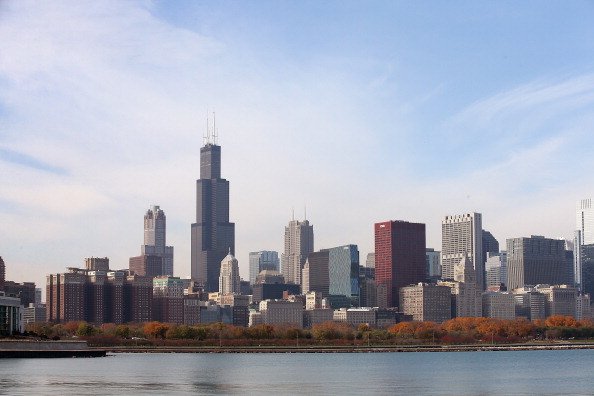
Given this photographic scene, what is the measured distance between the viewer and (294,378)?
364 ft

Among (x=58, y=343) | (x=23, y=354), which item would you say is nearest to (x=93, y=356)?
(x=58, y=343)

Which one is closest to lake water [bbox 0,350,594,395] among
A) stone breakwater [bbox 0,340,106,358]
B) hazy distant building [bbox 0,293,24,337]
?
stone breakwater [bbox 0,340,106,358]

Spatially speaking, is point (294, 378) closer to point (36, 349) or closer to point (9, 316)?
point (36, 349)

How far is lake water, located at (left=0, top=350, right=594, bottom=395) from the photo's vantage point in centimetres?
9112

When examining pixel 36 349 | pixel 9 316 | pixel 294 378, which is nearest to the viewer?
pixel 294 378

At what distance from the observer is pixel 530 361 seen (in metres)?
158

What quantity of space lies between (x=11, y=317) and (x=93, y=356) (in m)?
15.0

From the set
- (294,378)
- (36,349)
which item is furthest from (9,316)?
(294,378)

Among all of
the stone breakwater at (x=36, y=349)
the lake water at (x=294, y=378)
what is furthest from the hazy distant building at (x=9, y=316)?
the lake water at (x=294, y=378)

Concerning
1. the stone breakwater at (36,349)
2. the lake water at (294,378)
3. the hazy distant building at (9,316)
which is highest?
the hazy distant building at (9,316)

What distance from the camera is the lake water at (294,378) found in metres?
91.1

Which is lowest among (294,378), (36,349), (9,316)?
(294,378)

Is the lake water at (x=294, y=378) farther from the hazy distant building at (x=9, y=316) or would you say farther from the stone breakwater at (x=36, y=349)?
the hazy distant building at (x=9, y=316)

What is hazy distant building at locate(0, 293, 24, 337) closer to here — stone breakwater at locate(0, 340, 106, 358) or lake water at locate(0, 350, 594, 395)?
stone breakwater at locate(0, 340, 106, 358)
